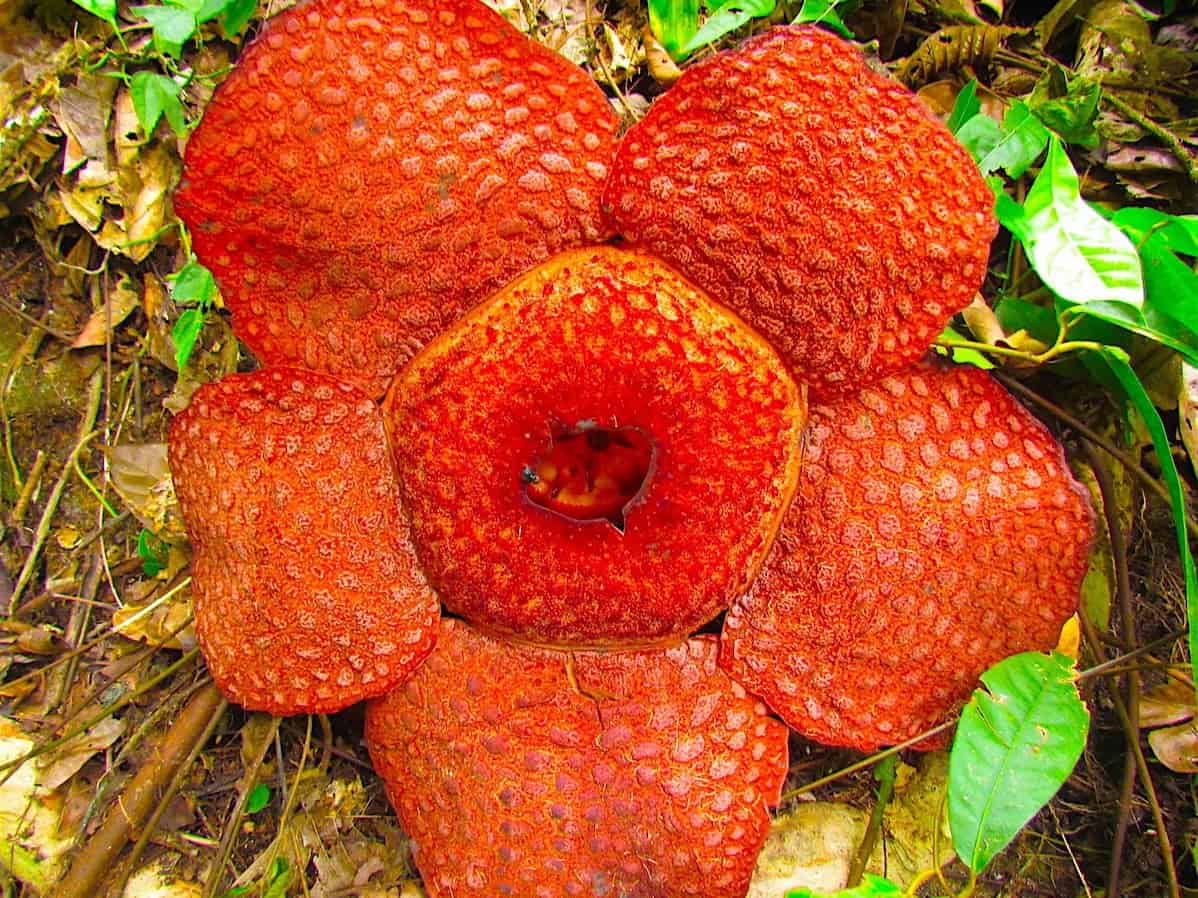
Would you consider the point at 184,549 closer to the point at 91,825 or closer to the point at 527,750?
the point at 91,825

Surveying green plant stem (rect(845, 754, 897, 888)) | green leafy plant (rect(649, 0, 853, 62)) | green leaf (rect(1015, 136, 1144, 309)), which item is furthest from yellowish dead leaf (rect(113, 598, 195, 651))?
green leaf (rect(1015, 136, 1144, 309))

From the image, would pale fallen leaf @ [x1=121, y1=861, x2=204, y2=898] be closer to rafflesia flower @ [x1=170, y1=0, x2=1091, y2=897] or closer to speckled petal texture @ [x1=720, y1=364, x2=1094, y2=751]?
rafflesia flower @ [x1=170, y1=0, x2=1091, y2=897]

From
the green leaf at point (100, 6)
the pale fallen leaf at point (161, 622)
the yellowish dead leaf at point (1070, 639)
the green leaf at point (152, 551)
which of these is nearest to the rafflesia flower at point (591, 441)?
the yellowish dead leaf at point (1070, 639)

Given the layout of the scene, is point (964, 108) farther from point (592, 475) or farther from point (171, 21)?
point (171, 21)

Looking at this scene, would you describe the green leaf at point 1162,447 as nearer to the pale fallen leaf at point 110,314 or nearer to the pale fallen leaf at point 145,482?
the pale fallen leaf at point 145,482

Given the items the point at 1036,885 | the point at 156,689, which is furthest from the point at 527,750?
the point at 1036,885

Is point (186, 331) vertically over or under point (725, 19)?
under

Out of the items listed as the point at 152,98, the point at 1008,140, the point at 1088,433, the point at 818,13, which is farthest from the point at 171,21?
the point at 1088,433
